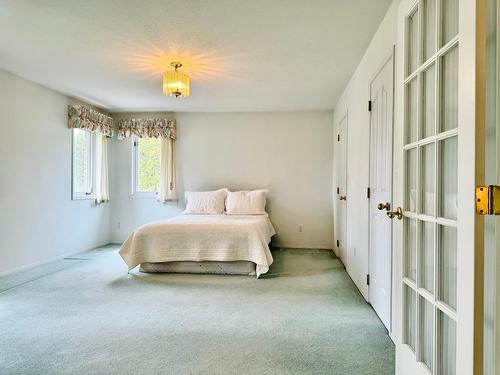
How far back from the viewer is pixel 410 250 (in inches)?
56.0

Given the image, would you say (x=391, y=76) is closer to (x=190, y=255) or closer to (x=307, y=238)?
(x=190, y=255)

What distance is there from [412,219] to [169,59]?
2837mm

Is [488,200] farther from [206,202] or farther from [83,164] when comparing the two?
[83,164]

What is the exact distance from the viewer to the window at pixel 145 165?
5.82 meters

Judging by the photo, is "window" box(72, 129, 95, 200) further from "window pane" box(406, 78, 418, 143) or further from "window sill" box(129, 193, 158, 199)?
"window pane" box(406, 78, 418, 143)

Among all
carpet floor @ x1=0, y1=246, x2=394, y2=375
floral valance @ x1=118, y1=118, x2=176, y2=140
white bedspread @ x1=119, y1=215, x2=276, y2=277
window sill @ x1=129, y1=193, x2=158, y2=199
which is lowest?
carpet floor @ x1=0, y1=246, x2=394, y2=375

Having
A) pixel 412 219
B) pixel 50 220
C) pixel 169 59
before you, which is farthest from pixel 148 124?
pixel 412 219

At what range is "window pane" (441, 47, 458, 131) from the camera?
1110 mm

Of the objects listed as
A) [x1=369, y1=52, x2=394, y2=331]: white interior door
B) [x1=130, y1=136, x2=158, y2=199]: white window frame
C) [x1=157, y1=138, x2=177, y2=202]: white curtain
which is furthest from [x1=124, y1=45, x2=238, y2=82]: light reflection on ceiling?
[x1=130, y1=136, x2=158, y2=199]: white window frame

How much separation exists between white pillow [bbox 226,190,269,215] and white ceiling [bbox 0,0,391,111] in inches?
63.5

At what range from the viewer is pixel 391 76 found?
7.45 ft

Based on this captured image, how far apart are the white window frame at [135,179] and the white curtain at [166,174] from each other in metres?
0.26

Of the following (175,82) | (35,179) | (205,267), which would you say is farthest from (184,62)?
(35,179)

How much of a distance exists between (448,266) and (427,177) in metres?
0.36
